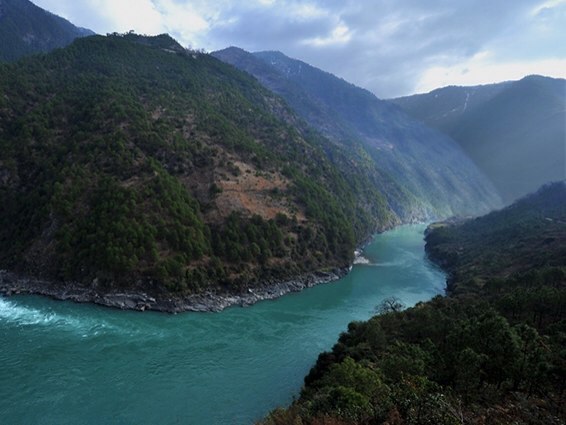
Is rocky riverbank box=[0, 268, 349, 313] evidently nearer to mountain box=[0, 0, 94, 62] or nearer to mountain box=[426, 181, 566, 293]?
mountain box=[426, 181, 566, 293]

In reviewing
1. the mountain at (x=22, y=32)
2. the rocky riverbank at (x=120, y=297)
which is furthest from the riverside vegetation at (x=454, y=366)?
the mountain at (x=22, y=32)

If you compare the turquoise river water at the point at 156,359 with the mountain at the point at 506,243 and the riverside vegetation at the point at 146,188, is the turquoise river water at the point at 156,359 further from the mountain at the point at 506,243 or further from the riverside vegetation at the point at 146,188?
the mountain at the point at 506,243

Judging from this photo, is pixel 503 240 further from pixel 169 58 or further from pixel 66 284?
pixel 169 58

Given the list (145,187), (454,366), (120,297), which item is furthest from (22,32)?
(454,366)

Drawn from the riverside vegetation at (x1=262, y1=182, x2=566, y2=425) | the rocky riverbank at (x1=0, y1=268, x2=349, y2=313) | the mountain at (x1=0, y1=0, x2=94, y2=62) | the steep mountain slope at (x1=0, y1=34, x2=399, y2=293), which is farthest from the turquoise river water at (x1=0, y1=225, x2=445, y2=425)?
the mountain at (x1=0, y1=0, x2=94, y2=62)

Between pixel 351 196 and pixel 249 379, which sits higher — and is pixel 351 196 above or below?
above

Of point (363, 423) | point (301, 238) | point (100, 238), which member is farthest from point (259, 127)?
point (363, 423)
